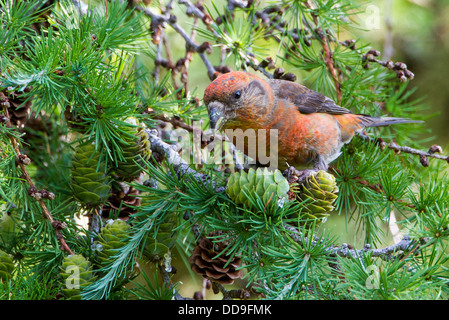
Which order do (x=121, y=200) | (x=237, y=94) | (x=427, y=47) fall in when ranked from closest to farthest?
(x=121, y=200)
(x=237, y=94)
(x=427, y=47)

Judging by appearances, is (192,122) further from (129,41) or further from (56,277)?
(56,277)

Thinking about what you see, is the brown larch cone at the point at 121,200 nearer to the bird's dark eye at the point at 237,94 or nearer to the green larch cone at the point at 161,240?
the green larch cone at the point at 161,240

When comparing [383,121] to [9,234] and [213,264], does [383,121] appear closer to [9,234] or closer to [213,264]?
[213,264]

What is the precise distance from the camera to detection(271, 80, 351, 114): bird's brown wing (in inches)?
118

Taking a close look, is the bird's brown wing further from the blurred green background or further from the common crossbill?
the blurred green background

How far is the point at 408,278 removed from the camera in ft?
4.54

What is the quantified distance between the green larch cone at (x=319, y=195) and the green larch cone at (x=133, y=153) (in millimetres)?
746

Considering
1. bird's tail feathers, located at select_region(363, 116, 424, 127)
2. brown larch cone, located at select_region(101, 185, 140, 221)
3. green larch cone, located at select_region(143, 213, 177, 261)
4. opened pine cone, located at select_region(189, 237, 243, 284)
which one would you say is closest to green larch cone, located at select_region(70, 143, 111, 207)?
brown larch cone, located at select_region(101, 185, 140, 221)

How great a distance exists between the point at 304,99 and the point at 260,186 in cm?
155

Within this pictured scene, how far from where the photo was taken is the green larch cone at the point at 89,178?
6.40 feet

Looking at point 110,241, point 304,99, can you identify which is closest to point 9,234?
point 110,241

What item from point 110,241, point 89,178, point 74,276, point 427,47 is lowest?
point 74,276

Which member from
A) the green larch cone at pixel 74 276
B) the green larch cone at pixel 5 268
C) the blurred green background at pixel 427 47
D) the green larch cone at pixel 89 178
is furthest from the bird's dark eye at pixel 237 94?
the blurred green background at pixel 427 47

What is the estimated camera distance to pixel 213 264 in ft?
6.28
